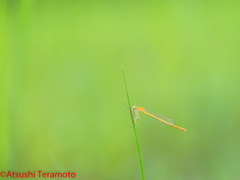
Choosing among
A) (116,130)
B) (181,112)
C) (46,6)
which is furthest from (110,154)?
(46,6)

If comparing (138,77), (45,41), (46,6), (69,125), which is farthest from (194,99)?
(46,6)

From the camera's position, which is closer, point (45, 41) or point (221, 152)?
point (221, 152)

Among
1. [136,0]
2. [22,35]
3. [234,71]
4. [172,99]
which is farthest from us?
[136,0]

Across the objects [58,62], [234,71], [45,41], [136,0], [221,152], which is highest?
[136,0]

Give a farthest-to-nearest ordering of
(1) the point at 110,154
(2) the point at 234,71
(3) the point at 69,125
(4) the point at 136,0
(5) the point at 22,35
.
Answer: (4) the point at 136,0 < (2) the point at 234,71 < (3) the point at 69,125 < (1) the point at 110,154 < (5) the point at 22,35

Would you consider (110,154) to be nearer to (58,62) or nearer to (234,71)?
(58,62)

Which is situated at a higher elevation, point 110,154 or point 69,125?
point 69,125
